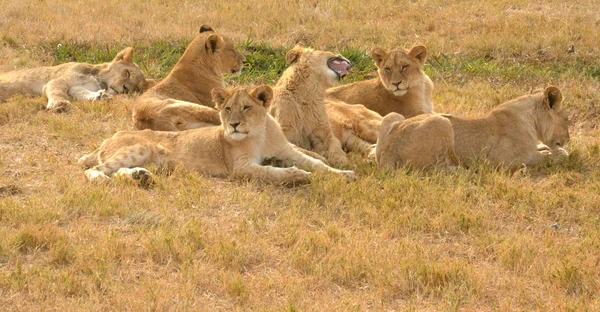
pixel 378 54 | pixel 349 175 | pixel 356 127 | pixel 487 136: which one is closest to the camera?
pixel 349 175

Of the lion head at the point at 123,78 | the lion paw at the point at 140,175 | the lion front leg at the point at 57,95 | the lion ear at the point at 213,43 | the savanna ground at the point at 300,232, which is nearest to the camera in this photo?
the savanna ground at the point at 300,232

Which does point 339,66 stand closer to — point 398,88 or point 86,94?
point 398,88

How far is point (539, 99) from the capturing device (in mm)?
8414

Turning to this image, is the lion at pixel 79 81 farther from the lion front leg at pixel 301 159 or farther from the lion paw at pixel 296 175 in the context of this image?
the lion paw at pixel 296 175

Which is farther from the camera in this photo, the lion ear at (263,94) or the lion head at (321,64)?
the lion head at (321,64)

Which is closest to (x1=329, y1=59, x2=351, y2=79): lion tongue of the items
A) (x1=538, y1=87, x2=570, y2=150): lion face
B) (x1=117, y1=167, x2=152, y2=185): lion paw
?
(x1=538, y1=87, x2=570, y2=150): lion face

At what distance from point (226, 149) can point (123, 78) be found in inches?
142

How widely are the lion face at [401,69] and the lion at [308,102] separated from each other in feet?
2.78

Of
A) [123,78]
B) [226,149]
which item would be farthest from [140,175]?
[123,78]

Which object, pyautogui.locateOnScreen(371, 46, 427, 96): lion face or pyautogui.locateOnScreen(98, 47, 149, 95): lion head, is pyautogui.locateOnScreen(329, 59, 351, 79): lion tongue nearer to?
pyautogui.locateOnScreen(371, 46, 427, 96): lion face

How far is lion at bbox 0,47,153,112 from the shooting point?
1091cm

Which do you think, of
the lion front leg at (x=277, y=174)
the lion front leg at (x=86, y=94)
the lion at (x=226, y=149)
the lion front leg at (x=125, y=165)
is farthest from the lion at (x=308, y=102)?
the lion front leg at (x=86, y=94)

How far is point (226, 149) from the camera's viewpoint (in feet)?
26.0

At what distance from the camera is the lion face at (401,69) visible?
31.3 feet
